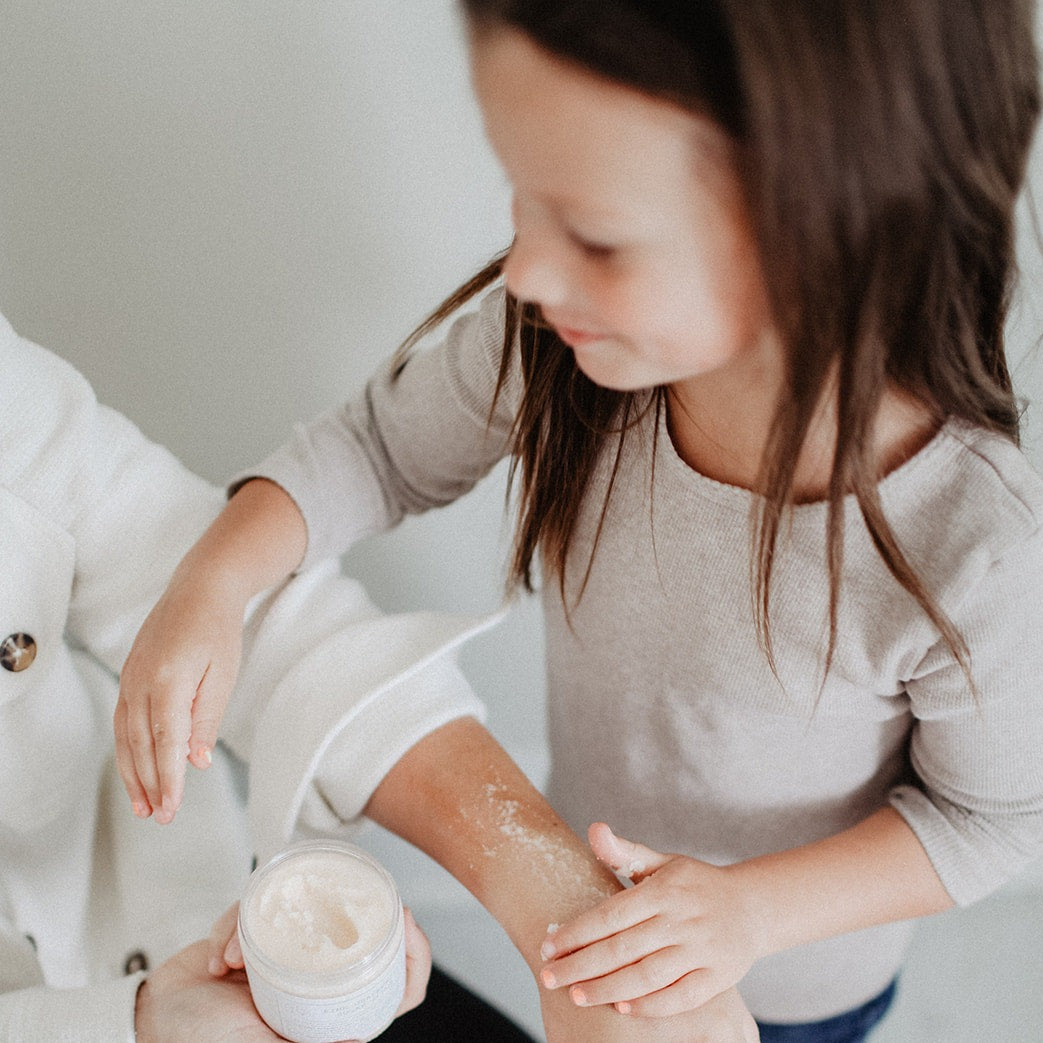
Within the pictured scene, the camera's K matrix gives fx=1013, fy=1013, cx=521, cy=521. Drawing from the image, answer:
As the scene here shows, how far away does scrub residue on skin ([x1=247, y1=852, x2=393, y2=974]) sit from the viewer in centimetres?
51

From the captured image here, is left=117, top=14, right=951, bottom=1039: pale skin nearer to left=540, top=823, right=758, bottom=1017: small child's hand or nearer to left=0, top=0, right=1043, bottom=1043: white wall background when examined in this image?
left=540, top=823, right=758, bottom=1017: small child's hand

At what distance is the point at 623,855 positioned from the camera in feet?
1.93

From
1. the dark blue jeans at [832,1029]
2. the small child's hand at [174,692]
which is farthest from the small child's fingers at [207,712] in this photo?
the dark blue jeans at [832,1029]

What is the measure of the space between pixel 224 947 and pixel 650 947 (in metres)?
0.25

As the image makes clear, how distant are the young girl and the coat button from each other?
9 cm

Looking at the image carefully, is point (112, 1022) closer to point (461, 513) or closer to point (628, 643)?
point (628, 643)

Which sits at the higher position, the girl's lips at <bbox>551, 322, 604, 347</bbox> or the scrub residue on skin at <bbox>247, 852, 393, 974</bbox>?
the girl's lips at <bbox>551, 322, 604, 347</bbox>

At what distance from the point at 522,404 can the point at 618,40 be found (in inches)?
12.1

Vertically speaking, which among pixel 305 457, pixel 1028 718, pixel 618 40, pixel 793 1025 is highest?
pixel 618 40

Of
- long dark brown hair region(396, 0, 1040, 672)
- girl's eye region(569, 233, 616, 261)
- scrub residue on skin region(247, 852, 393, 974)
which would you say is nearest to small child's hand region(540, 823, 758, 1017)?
scrub residue on skin region(247, 852, 393, 974)

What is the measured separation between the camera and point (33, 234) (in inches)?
33.0

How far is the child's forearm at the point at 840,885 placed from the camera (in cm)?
62

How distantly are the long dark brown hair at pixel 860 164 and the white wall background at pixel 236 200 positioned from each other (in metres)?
0.23

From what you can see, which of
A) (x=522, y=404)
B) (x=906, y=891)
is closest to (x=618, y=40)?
(x=522, y=404)
